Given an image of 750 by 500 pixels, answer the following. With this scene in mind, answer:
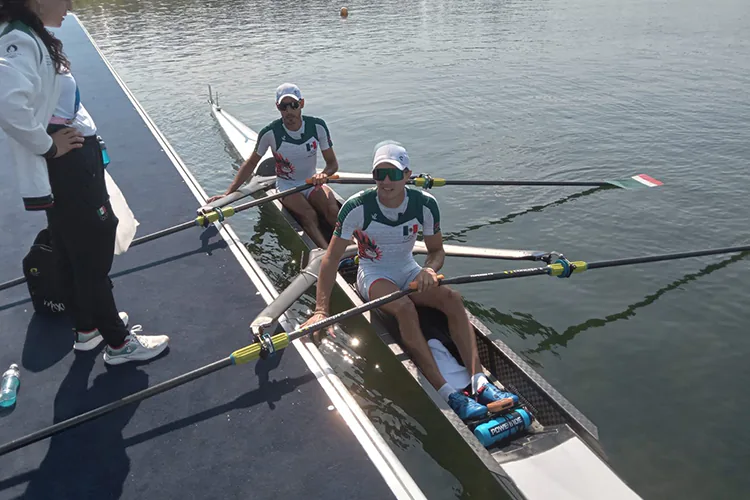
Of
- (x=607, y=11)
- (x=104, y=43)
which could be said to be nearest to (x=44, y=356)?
(x=104, y=43)

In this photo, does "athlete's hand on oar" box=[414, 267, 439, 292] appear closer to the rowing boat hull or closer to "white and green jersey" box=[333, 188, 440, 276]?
"white and green jersey" box=[333, 188, 440, 276]

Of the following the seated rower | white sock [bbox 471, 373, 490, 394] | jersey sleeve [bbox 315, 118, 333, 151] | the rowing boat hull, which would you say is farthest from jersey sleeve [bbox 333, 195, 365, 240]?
jersey sleeve [bbox 315, 118, 333, 151]

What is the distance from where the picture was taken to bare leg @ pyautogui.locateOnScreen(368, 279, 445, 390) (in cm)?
553

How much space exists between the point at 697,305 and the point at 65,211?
8.34 meters

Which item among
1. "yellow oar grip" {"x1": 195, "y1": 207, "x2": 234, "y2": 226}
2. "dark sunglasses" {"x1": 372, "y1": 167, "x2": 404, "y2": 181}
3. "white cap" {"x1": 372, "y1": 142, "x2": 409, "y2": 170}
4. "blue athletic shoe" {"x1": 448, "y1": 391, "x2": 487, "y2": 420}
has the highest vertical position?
"white cap" {"x1": 372, "y1": 142, "x2": 409, "y2": 170}

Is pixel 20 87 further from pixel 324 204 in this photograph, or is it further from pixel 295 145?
pixel 324 204

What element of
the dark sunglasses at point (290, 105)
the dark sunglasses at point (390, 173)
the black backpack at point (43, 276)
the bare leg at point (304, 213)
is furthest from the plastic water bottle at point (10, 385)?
the dark sunglasses at point (290, 105)

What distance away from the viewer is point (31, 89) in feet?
10.8

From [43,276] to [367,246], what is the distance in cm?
330

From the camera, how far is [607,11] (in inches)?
1310

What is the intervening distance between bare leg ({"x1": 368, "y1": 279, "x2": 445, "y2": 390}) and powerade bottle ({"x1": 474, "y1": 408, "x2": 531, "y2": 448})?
25.6 inches

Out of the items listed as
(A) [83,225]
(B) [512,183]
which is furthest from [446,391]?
(B) [512,183]

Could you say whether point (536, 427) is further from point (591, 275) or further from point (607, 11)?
point (607, 11)

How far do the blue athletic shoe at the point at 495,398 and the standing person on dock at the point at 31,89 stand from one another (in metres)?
4.06
